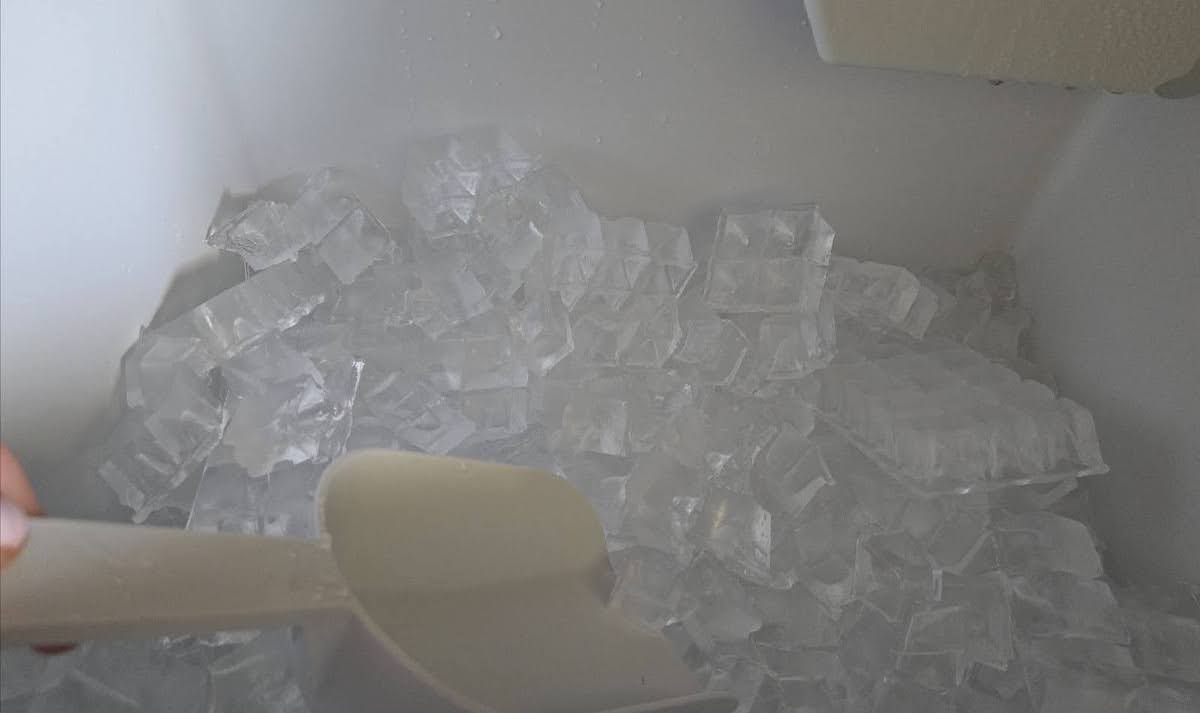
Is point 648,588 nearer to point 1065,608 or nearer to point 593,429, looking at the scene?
point 593,429

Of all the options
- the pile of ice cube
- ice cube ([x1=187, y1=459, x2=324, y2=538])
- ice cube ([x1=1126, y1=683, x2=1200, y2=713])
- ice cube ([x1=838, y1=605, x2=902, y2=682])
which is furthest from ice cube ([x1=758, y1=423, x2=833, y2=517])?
ice cube ([x1=187, y1=459, x2=324, y2=538])

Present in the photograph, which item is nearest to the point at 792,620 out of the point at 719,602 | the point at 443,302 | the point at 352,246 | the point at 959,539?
the point at 719,602

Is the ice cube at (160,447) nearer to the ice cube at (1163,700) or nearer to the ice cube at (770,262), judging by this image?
the ice cube at (770,262)

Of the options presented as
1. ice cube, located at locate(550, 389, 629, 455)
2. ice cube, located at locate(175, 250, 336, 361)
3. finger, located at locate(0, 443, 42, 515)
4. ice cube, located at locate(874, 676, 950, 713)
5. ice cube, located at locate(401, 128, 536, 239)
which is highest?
ice cube, located at locate(401, 128, 536, 239)

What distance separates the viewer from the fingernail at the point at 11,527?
56cm

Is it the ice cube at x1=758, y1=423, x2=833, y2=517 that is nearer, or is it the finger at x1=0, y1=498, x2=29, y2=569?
the finger at x1=0, y1=498, x2=29, y2=569

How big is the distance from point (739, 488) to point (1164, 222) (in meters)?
0.50

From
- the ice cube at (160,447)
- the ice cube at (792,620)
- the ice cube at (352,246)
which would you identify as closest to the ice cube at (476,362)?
the ice cube at (352,246)

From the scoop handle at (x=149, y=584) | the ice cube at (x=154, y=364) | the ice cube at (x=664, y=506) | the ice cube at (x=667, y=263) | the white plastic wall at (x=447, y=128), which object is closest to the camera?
the scoop handle at (x=149, y=584)

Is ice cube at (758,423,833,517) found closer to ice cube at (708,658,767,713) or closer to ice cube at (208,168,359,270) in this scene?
ice cube at (708,658,767,713)

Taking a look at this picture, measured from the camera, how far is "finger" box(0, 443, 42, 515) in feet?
2.08

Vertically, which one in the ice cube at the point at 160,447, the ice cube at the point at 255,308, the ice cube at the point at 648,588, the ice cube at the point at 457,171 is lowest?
the ice cube at the point at 648,588

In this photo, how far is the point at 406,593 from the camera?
0.75 m

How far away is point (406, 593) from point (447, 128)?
0.50m
